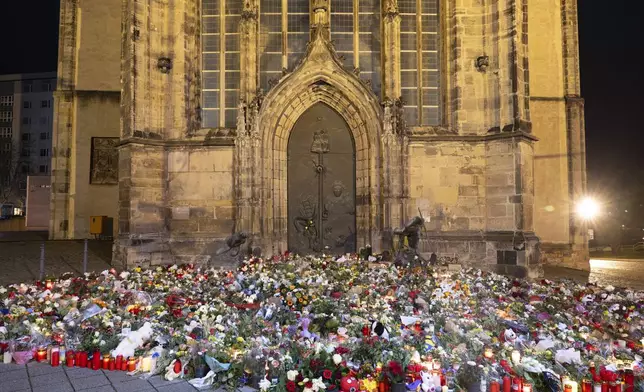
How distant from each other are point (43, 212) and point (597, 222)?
39.1m

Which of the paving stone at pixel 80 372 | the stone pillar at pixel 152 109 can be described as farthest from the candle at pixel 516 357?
the stone pillar at pixel 152 109

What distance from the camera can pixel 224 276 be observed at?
8.94 meters

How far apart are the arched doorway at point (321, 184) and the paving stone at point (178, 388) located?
8.29 meters

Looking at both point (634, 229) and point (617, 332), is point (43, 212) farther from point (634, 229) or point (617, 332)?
point (634, 229)

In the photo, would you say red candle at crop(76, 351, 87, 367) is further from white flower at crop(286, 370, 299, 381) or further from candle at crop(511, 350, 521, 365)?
candle at crop(511, 350, 521, 365)

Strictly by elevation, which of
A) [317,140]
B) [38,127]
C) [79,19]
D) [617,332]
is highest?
[38,127]

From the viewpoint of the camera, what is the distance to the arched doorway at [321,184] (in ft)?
41.2

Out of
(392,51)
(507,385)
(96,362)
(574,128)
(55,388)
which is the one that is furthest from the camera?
(574,128)

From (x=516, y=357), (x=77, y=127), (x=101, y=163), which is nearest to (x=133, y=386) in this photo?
(x=516, y=357)

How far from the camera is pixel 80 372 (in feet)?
14.9

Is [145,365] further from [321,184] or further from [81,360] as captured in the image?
[321,184]

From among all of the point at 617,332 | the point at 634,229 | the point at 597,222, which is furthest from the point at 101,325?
the point at 634,229

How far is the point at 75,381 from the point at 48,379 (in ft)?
0.92

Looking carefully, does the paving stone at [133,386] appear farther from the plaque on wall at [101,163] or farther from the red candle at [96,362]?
the plaque on wall at [101,163]
